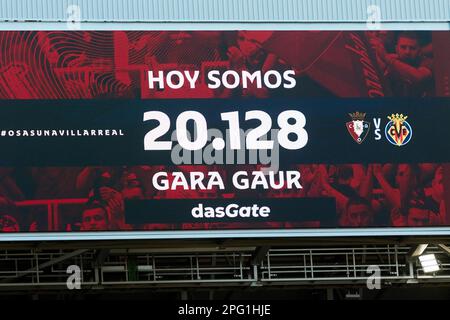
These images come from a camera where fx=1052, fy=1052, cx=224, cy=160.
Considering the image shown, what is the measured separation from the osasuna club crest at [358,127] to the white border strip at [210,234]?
1.08 m

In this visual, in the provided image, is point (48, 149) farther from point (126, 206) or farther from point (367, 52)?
point (367, 52)

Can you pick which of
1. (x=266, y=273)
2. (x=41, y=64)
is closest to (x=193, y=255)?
(x=266, y=273)

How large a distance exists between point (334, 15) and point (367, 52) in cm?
115

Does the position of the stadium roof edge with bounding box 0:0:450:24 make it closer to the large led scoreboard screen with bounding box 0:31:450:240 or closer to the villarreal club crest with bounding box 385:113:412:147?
the large led scoreboard screen with bounding box 0:31:450:240

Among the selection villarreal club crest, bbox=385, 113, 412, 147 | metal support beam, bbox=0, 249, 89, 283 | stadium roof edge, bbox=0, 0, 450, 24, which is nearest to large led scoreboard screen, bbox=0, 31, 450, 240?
villarreal club crest, bbox=385, 113, 412, 147

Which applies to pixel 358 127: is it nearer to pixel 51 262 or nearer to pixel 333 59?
pixel 333 59

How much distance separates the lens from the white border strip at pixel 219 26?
12.0 meters

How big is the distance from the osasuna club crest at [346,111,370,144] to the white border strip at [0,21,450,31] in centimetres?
110

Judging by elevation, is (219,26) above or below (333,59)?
above

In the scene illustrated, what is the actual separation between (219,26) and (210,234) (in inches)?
97.7

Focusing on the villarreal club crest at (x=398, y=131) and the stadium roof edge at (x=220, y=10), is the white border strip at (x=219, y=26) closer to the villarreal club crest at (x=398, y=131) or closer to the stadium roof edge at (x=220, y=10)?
the stadium roof edge at (x=220, y=10)

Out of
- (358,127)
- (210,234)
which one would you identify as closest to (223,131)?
(210,234)

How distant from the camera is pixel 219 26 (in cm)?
1231

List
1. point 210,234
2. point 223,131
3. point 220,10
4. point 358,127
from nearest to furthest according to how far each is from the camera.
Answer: point 210,234 → point 223,131 → point 358,127 → point 220,10
